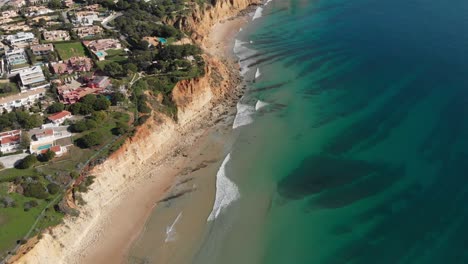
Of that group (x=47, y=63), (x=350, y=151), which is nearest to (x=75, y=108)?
(x=47, y=63)

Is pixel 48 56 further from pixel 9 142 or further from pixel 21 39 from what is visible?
pixel 9 142

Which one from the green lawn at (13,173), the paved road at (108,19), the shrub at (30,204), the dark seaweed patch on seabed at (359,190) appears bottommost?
the dark seaweed patch on seabed at (359,190)

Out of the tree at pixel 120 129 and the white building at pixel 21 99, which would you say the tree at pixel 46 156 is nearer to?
the tree at pixel 120 129

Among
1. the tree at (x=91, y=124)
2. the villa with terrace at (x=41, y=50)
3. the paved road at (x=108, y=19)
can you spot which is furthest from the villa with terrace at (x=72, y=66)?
the paved road at (x=108, y=19)

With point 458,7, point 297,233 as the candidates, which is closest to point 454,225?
point 297,233

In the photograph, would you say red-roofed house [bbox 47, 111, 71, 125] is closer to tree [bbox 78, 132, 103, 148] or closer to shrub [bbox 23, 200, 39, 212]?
tree [bbox 78, 132, 103, 148]
